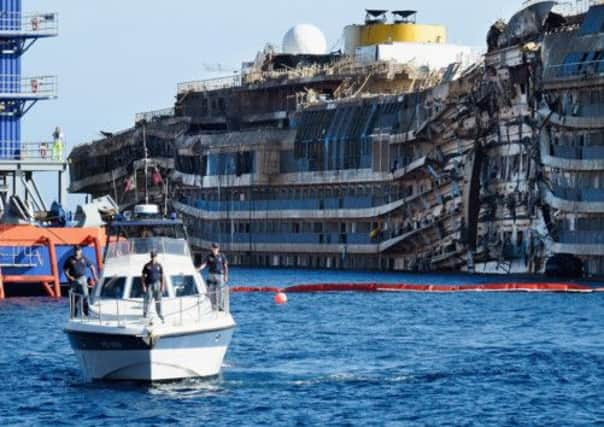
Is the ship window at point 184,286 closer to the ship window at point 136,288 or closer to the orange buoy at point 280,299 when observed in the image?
the ship window at point 136,288

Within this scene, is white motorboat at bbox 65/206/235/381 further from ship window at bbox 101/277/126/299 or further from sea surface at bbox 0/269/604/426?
sea surface at bbox 0/269/604/426

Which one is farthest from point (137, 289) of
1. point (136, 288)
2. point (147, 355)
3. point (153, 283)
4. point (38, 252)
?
point (38, 252)

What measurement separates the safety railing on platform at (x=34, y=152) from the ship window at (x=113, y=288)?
57.5 meters

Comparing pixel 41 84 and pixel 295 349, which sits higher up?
pixel 41 84

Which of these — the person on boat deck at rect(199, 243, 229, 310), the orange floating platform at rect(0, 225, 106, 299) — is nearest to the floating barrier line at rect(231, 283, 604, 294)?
the orange floating platform at rect(0, 225, 106, 299)

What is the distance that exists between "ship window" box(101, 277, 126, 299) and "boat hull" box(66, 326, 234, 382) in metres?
1.96

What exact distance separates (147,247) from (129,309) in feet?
11.9

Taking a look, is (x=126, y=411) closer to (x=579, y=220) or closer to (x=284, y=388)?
(x=284, y=388)

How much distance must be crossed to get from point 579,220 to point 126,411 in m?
88.9

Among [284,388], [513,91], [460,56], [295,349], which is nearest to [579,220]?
[513,91]

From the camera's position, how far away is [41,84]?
124688 mm

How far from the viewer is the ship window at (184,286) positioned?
63500mm

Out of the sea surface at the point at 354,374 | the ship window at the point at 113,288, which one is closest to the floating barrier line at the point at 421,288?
the sea surface at the point at 354,374

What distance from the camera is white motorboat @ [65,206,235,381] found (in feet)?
197
